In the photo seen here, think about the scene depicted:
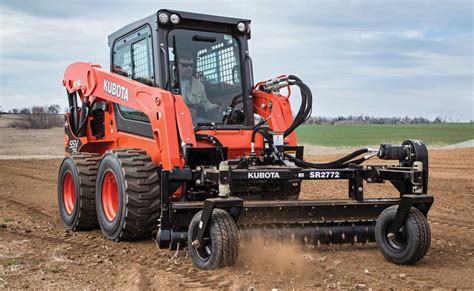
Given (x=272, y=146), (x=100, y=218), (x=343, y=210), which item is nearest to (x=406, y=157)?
(x=343, y=210)

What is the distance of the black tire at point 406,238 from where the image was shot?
6.25m

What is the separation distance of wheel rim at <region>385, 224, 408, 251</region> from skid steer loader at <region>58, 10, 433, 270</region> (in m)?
0.01

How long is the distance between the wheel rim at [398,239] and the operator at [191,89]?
2.99 metres

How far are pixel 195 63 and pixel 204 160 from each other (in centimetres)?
152

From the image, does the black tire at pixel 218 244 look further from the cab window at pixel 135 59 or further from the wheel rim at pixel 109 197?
the cab window at pixel 135 59

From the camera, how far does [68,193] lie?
9734 millimetres

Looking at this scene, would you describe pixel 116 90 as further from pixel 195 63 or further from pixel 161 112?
pixel 161 112

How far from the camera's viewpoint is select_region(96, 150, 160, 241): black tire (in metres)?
7.25

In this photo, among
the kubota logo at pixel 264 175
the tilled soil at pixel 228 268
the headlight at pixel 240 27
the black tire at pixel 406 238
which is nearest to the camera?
the tilled soil at pixel 228 268

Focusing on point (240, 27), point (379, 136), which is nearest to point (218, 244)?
point (240, 27)

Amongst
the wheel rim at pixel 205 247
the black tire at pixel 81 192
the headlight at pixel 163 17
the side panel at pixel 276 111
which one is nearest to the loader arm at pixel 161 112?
the headlight at pixel 163 17

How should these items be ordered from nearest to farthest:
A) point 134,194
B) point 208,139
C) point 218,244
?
point 218,244
point 134,194
point 208,139

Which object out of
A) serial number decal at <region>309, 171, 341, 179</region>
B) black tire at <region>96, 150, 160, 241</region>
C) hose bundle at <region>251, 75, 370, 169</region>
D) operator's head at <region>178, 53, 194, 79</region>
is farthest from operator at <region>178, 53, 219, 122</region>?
serial number decal at <region>309, 171, 341, 179</region>

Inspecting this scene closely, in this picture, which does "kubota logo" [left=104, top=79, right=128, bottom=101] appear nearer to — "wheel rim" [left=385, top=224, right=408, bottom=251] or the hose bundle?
the hose bundle
